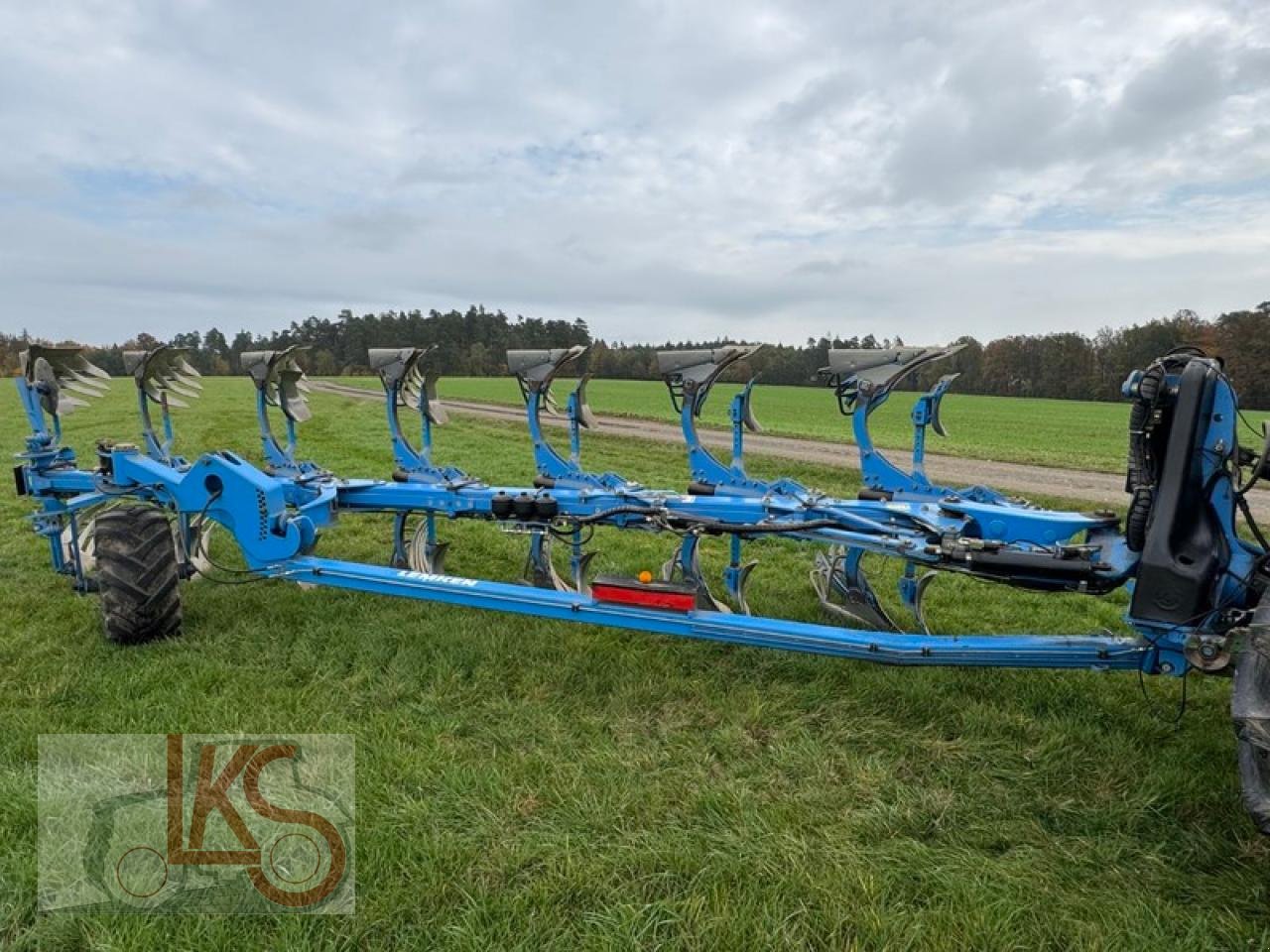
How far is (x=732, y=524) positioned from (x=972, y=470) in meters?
14.4

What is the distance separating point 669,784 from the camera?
11.6 feet

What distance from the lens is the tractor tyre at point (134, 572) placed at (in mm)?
4965

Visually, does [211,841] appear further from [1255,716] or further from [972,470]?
[972,470]

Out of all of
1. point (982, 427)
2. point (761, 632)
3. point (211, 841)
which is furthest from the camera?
point (982, 427)

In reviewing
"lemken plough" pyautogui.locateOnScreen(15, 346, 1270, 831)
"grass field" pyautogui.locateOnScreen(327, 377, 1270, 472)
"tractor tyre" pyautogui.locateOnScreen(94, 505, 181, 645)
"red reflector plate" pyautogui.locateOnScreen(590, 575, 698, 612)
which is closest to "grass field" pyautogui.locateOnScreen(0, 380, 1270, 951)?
"tractor tyre" pyautogui.locateOnScreen(94, 505, 181, 645)

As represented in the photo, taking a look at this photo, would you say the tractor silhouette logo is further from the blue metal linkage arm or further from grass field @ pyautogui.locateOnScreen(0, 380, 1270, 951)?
the blue metal linkage arm

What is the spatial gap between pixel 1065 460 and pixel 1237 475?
18.4 metres

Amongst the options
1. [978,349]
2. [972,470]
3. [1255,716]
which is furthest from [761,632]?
[978,349]

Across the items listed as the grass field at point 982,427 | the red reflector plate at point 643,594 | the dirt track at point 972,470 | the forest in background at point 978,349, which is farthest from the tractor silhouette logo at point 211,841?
the forest in background at point 978,349

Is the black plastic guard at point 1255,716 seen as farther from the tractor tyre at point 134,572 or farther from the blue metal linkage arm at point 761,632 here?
the tractor tyre at point 134,572

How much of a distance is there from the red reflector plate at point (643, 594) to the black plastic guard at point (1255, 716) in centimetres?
231

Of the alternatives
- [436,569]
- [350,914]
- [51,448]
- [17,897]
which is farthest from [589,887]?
[51,448]

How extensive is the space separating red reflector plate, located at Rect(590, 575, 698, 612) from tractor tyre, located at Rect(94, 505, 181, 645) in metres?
2.96

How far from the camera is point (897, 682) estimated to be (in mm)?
4598
